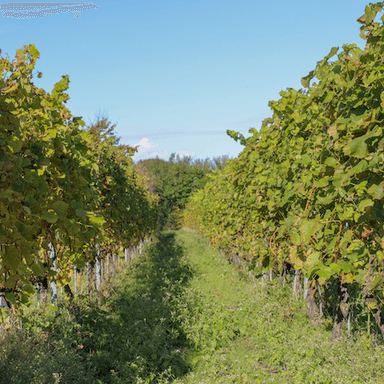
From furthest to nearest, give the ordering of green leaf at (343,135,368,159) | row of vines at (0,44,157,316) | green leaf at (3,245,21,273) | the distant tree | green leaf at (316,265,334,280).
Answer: the distant tree
green leaf at (316,265,334,280)
green leaf at (343,135,368,159)
row of vines at (0,44,157,316)
green leaf at (3,245,21,273)

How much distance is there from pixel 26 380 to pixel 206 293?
568 cm

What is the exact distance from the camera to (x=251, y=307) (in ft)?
23.5

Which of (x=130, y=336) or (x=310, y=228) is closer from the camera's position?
(x=310, y=228)

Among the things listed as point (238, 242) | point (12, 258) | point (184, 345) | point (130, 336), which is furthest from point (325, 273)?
point (238, 242)

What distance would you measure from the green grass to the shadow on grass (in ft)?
0.06

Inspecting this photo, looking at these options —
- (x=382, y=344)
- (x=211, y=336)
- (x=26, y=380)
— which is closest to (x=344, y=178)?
(x=382, y=344)

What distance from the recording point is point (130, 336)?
5.64m

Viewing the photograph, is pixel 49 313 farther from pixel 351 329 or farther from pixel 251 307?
pixel 351 329

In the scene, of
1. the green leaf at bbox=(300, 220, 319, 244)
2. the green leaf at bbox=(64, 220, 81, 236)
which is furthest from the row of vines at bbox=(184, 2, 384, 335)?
the green leaf at bbox=(64, 220, 81, 236)

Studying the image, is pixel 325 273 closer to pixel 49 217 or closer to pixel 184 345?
pixel 49 217

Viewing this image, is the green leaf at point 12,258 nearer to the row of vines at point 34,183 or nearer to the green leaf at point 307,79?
the row of vines at point 34,183

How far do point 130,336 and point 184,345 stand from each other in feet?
3.12

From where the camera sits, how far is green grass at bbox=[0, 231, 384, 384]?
4043 mm

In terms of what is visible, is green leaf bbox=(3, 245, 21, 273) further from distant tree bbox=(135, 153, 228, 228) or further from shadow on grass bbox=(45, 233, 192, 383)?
distant tree bbox=(135, 153, 228, 228)
